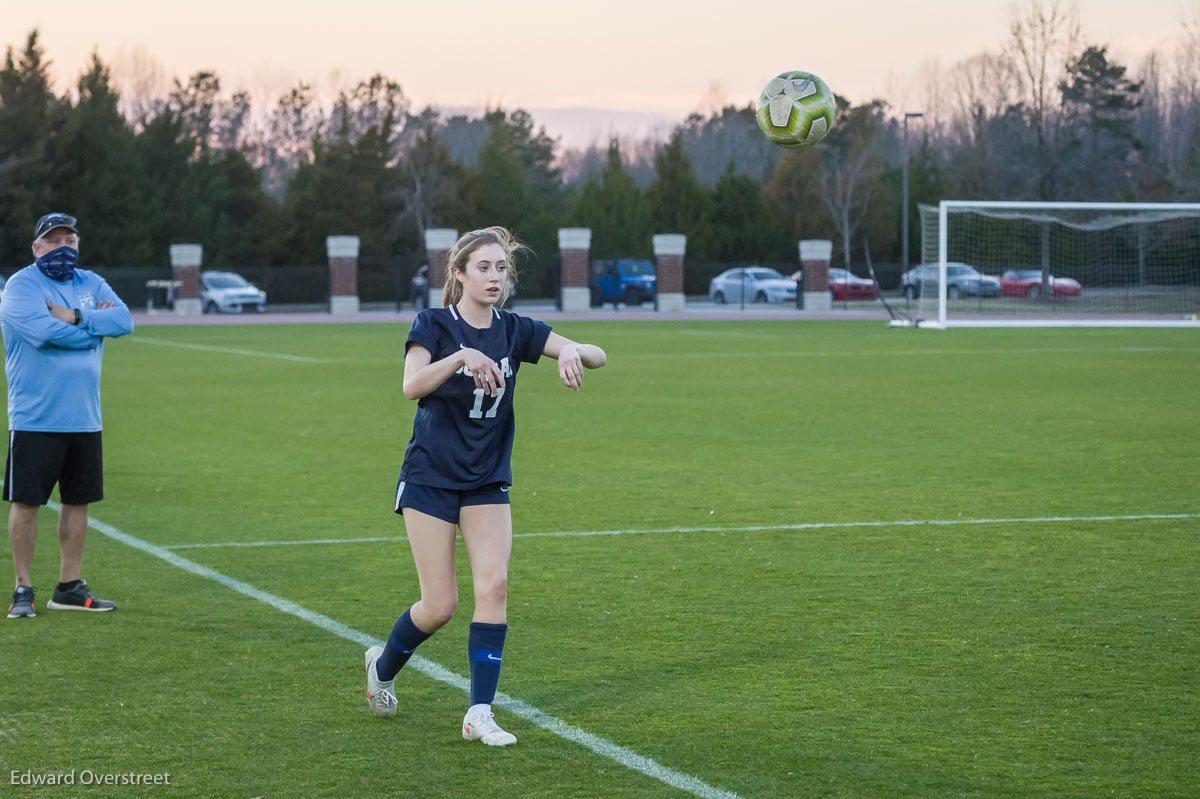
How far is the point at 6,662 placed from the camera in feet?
21.0

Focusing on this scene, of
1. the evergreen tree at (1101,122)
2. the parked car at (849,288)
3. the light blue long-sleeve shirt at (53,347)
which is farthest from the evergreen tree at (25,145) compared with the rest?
the light blue long-sleeve shirt at (53,347)

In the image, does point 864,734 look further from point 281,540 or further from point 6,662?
point 281,540

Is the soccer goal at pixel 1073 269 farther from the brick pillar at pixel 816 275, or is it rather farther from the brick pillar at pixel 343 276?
the brick pillar at pixel 343 276

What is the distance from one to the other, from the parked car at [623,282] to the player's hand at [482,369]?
2005 inches

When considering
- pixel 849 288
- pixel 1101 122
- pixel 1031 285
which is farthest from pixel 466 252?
pixel 1101 122

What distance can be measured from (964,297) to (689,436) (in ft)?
108

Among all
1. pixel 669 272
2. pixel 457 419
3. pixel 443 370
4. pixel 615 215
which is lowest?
pixel 457 419

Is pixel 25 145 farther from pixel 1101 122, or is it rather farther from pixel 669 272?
pixel 1101 122

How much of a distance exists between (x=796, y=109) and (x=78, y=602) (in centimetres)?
625

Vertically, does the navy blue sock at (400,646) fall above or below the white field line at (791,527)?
above

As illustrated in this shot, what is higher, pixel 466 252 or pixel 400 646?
pixel 466 252

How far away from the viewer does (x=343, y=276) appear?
54.2 m

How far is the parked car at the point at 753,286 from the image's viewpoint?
5884cm

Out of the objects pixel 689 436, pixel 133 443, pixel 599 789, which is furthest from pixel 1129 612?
pixel 133 443
